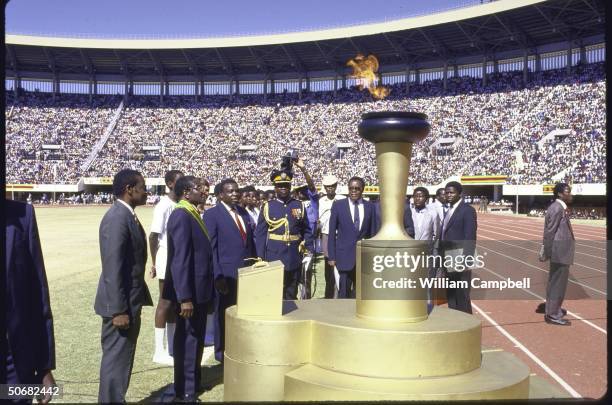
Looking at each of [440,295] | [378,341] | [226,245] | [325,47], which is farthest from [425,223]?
[325,47]

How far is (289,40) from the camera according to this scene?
44.9 meters

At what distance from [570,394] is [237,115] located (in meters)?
47.3

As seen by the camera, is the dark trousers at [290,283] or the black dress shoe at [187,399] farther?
the dark trousers at [290,283]

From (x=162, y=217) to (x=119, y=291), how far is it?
6.71 ft

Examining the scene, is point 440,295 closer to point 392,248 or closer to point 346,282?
point 346,282

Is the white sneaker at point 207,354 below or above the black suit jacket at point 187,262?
below

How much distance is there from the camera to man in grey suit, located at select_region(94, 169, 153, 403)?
353 cm

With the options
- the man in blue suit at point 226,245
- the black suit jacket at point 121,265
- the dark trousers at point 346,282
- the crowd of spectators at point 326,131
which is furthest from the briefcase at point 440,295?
the crowd of spectators at point 326,131

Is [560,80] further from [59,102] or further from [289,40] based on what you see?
[59,102]

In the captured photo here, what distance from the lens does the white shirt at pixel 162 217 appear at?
17.8ft

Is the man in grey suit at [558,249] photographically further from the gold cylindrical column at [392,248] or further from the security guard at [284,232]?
the gold cylindrical column at [392,248]

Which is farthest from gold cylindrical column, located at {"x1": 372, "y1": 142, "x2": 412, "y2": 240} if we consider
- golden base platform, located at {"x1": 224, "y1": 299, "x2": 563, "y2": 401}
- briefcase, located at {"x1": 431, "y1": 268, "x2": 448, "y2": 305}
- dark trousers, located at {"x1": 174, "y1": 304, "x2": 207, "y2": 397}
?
briefcase, located at {"x1": 431, "y1": 268, "x2": 448, "y2": 305}

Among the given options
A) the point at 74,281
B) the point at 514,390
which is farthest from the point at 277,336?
the point at 74,281

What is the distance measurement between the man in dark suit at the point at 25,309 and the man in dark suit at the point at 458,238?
4.72m
